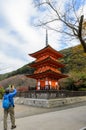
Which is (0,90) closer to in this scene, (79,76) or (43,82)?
(43,82)

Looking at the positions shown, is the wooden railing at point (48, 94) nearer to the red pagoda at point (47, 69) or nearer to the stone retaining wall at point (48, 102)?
the stone retaining wall at point (48, 102)

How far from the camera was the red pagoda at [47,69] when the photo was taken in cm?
3308

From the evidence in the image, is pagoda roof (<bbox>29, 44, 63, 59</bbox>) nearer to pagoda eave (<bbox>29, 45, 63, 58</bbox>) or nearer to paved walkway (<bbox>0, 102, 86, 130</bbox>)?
pagoda eave (<bbox>29, 45, 63, 58</bbox>)

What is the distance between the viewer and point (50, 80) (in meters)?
33.6

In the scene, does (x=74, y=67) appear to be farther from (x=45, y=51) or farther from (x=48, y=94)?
(x=45, y=51)

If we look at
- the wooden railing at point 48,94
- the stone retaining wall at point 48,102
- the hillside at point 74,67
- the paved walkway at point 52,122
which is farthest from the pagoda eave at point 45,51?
the paved walkway at point 52,122

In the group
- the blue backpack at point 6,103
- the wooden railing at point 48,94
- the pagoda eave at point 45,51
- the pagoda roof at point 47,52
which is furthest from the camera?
the pagoda roof at point 47,52

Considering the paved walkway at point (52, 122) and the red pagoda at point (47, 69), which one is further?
the red pagoda at point (47, 69)

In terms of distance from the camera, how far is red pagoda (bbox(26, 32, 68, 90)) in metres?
33.1

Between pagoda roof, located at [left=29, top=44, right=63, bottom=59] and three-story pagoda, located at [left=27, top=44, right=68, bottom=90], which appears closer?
three-story pagoda, located at [left=27, top=44, right=68, bottom=90]

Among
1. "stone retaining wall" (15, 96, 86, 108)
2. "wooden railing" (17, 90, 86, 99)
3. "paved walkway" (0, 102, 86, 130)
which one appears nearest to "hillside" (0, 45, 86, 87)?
"wooden railing" (17, 90, 86, 99)

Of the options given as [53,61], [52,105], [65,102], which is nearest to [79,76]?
[53,61]

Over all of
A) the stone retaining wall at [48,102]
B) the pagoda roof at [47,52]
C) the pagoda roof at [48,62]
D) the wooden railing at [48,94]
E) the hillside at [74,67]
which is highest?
the pagoda roof at [47,52]

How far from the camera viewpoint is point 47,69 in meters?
33.5
